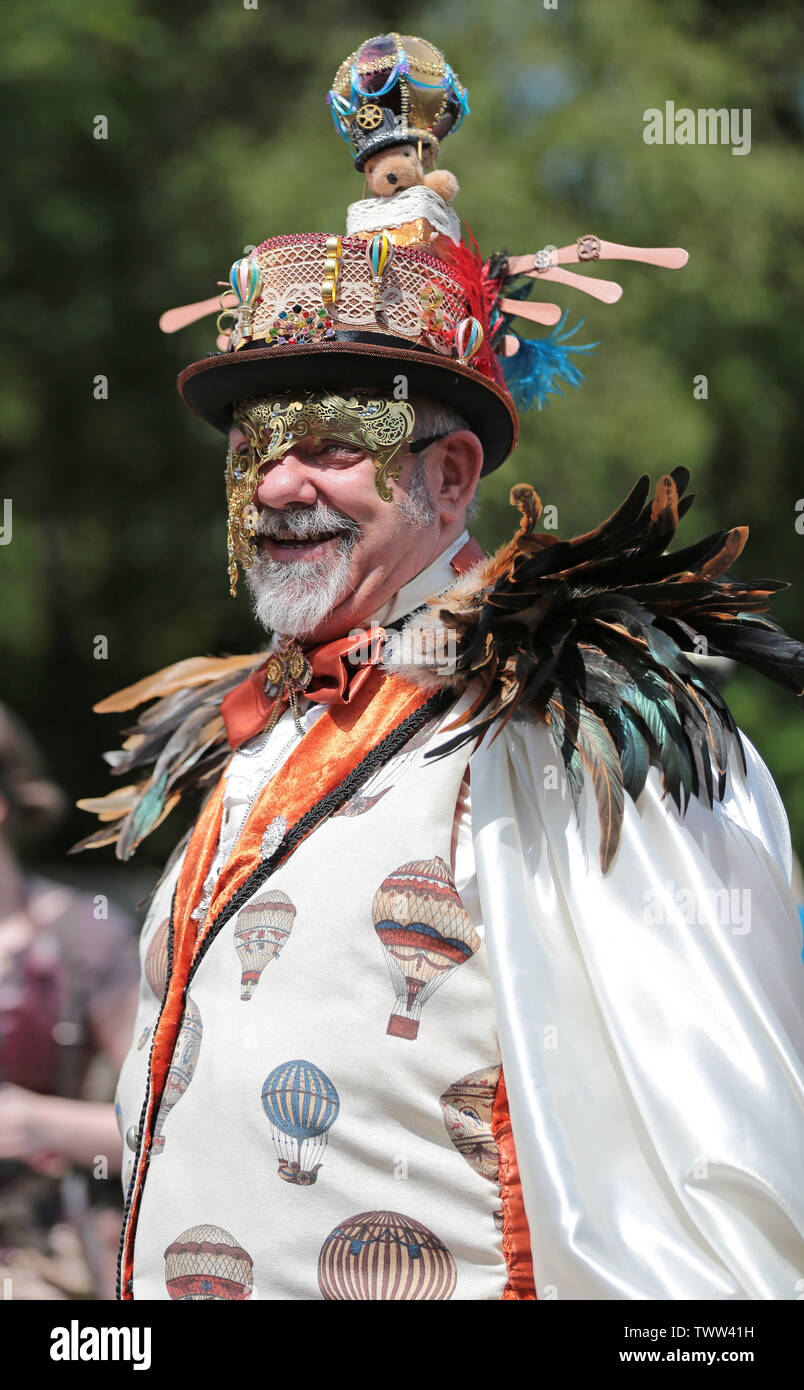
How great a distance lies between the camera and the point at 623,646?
2191 millimetres

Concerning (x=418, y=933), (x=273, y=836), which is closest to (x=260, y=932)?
(x=273, y=836)

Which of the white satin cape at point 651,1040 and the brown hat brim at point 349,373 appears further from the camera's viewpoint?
the brown hat brim at point 349,373

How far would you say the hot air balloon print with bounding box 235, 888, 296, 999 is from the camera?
2260 millimetres

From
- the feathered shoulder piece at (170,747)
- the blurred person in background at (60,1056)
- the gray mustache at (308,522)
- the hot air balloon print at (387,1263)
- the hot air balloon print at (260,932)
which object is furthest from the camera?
the blurred person in background at (60,1056)

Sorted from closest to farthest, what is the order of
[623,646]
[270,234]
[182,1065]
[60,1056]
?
1. [623,646]
2. [182,1065]
3. [60,1056]
4. [270,234]

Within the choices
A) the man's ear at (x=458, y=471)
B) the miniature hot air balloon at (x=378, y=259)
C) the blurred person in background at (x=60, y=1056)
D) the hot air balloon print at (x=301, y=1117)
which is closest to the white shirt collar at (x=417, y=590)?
the man's ear at (x=458, y=471)

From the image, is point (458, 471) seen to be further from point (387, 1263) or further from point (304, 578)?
point (387, 1263)

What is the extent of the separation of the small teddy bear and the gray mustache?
0.61 meters

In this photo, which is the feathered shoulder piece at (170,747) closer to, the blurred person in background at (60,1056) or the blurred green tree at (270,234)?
the blurred person in background at (60,1056)

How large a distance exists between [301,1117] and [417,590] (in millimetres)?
977

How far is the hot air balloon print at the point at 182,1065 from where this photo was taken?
90.9 inches

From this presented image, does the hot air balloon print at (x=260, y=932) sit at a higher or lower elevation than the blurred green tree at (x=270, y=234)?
lower

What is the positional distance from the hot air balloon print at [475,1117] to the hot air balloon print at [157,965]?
674 millimetres

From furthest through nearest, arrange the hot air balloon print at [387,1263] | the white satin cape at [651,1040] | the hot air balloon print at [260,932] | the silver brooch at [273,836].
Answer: the silver brooch at [273,836], the hot air balloon print at [260,932], the hot air balloon print at [387,1263], the white satin cape at [651,1040]
